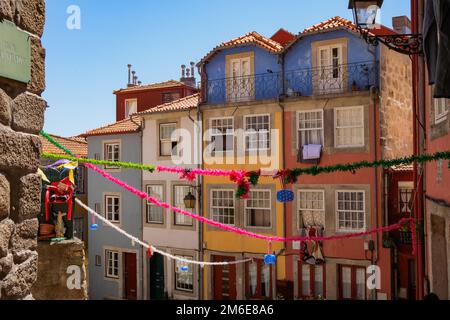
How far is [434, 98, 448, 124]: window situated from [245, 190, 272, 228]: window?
947 cm

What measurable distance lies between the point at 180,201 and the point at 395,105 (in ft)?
28.6

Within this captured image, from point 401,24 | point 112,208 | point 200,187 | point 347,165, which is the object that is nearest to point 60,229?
point 347,165

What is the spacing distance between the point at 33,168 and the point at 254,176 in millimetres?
4971

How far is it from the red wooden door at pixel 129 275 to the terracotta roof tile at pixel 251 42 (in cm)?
862

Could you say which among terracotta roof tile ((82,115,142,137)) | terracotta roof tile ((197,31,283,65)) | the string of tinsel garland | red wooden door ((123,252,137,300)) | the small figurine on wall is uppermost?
terracotta roof tile ((197,31,283,65))

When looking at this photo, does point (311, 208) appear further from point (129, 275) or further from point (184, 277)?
point (129, 275)

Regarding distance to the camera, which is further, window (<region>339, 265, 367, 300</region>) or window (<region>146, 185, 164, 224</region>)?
window (<region>146, 185, 164, 224</region>)

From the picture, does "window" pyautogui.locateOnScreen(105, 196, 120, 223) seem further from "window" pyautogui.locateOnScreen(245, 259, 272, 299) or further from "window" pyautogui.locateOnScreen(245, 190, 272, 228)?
"window" pyautogui.locateOnScreen(245, 259, 272, 299)

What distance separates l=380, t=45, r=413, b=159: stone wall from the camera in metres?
14.9

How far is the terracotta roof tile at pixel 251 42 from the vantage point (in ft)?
55.4

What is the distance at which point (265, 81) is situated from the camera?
667 inches

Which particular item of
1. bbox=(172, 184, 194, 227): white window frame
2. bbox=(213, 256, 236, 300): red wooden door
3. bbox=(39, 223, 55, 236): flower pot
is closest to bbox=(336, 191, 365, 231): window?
bbox=(213, 256, 236, 300): red wooden door

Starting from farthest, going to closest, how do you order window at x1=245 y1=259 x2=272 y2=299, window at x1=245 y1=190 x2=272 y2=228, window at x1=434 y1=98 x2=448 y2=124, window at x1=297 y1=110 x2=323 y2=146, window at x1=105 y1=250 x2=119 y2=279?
window at x1=105 y1=250 x2=119 y2=279 → window at x1=245 y1=190 x2=272 y2=228 → window at x1=245 y1=259 x2=272 y2=299 → window at x1=297 y1=110 x2=323 y2=146 → window at x1=434 y1=98 x2=448 y2=124
